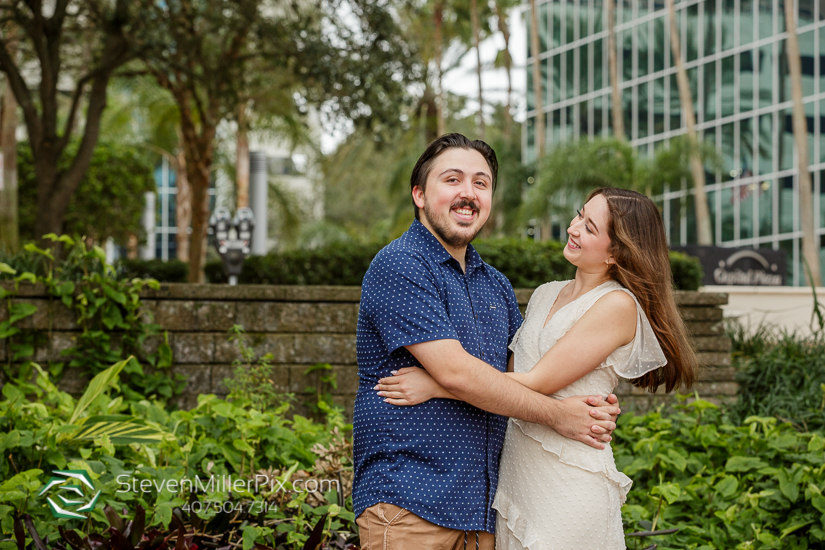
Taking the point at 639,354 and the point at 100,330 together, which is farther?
the point at 100,330

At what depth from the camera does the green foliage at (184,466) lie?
10.2 ft

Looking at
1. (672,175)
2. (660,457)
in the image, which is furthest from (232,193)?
(660,457)

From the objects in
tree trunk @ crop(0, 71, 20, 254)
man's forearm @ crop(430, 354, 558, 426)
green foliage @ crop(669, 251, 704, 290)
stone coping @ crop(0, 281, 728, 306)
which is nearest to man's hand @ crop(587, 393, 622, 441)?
man's forearm @ crop(430, 354, 558, 426)

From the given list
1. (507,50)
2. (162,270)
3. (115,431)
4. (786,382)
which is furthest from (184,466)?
(507,50)

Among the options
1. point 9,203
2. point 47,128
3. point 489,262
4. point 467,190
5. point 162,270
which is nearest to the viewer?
point 467,190

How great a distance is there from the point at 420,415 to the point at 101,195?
48.1ft

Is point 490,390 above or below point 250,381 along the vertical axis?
above

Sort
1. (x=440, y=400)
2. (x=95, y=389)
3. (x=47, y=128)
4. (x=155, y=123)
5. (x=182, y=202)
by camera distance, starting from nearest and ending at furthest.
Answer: (x=440, y=400) < (x=95, y=389) < (x=47, y=128) < (x=155, y=123) < (x=182, y=202)

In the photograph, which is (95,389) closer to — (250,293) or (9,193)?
(250,293)

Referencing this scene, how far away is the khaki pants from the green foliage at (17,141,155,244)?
13817mm

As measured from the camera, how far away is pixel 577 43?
2988 cm

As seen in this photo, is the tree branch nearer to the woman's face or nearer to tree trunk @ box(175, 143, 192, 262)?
the woman's face

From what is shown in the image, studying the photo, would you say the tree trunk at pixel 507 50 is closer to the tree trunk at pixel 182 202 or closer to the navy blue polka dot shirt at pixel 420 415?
the tree trunk at pixel 182 202

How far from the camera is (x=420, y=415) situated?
7.23 feet
